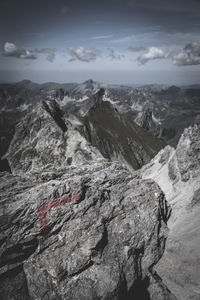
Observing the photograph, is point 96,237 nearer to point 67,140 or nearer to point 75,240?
point 75,240

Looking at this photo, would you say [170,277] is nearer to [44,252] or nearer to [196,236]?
[196,236]

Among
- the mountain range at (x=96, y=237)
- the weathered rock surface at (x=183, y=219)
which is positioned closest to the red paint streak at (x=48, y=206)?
the mountain range at (x=96, y=237)

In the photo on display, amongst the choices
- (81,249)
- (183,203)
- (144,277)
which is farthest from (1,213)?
(183,203)

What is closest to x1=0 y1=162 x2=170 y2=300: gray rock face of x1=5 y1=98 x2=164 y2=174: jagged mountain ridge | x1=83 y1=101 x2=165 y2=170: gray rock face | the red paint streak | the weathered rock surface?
the red paint streak

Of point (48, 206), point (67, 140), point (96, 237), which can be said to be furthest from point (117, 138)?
point (96, 237)

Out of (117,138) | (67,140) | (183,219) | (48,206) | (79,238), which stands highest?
(67,140)

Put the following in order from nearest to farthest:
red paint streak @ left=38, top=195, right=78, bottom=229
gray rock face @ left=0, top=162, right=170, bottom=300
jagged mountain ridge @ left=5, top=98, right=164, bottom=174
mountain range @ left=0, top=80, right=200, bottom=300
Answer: gray rock face @ left=0, top=162, right=170, bottom=300 < mountain range @ left=0, top=80, right=200, bottom=300 < red paint streak @ left=38, top=195, right=78, bottom=229 < jagged mountain ridge @ left=5, top=98, right=164, bottom=174

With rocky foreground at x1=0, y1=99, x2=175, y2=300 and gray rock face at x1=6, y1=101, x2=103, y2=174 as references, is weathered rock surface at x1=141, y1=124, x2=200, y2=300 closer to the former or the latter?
rocky foreground at x1=0, y1=99, x2=175, y2=300
